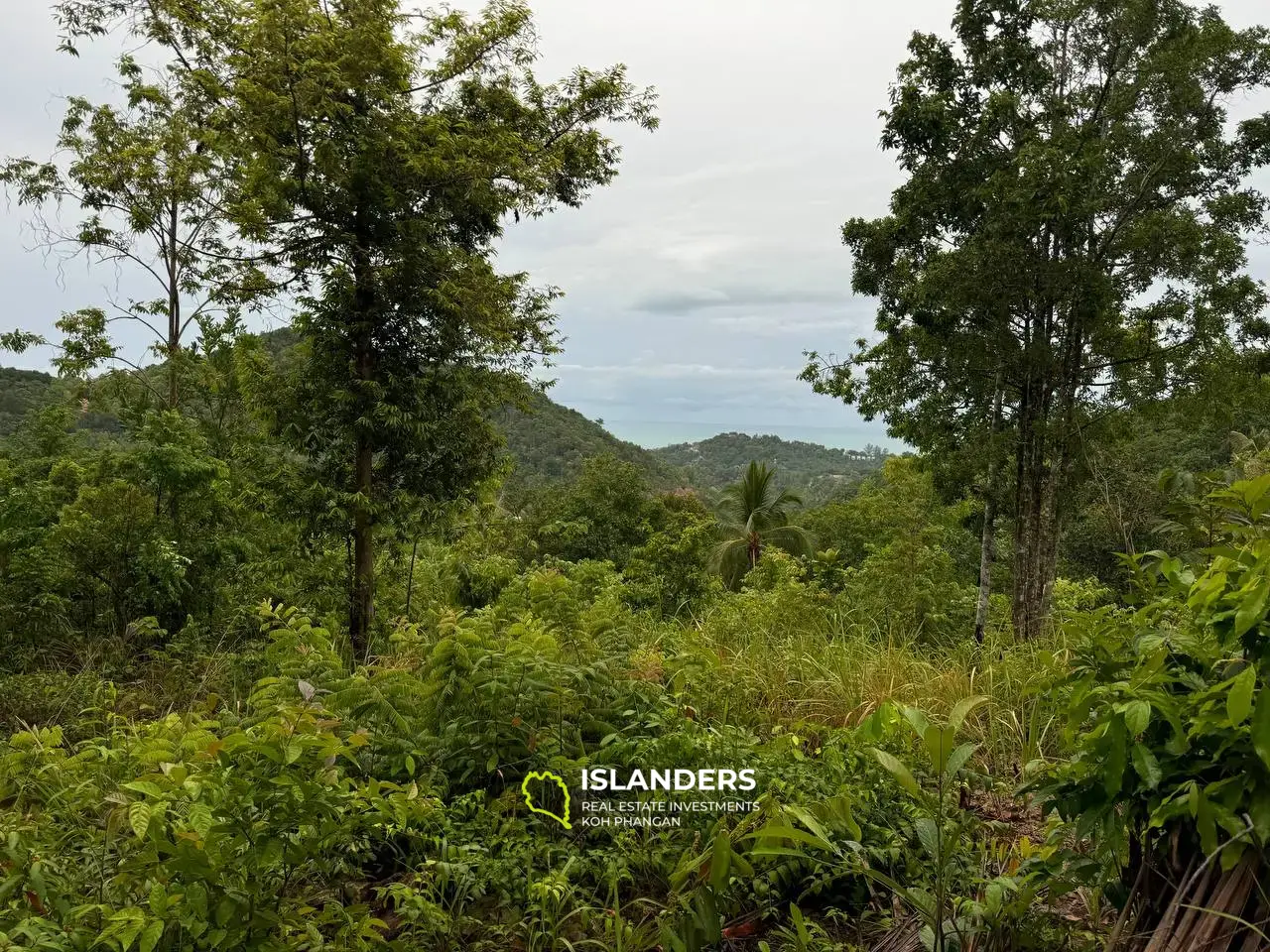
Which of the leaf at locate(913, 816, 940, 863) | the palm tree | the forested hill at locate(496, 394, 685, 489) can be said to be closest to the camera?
the leaf at locate(913, 816, 940, 863)

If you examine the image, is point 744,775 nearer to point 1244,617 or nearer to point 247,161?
point 1244,617

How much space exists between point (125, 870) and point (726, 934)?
4.89ft

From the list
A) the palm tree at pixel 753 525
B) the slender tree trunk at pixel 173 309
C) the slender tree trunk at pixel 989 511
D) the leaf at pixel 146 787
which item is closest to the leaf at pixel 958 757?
the leaf at pixel 146 787

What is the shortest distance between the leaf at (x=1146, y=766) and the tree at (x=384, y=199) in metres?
5.64

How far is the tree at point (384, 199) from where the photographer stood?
5.77m

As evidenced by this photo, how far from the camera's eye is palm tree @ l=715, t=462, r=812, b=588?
68.9ft

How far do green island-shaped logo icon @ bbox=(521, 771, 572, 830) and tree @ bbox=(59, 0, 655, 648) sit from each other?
169 inches

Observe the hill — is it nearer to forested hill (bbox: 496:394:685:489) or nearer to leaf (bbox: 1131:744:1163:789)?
forested hill (bbox: 496:394:685:489)

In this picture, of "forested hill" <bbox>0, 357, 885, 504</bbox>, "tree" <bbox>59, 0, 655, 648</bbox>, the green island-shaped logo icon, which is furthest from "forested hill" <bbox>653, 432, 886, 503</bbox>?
the green island-shaped logo icon

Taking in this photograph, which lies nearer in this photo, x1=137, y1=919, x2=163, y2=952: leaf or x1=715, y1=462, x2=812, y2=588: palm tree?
x1=137, y1=919, x2=163, y2=952: leaf

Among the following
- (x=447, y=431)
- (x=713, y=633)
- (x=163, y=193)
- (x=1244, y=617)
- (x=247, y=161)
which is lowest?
(x=713, y=633)

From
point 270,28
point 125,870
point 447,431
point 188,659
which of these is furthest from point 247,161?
point 125,870

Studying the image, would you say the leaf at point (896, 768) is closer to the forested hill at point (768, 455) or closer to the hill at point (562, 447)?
the hill at point (562, 447)

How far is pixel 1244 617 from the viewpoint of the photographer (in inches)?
40.8
